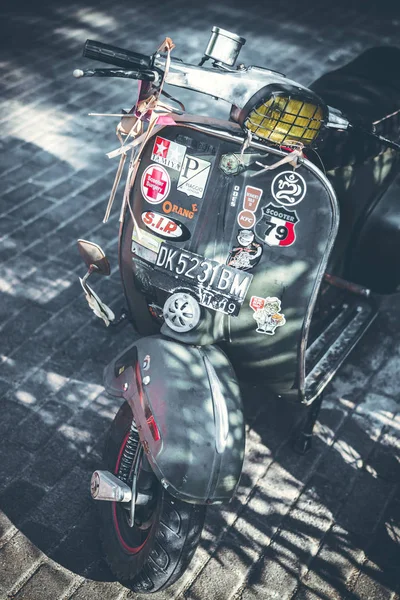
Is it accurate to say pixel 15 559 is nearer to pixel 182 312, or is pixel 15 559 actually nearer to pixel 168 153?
pixel 182 312

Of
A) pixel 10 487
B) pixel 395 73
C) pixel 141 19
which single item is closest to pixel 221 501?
pixel 10 487

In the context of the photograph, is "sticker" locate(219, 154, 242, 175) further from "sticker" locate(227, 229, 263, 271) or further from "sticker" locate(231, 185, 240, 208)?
"sticker" locate(227, 229, 263, 271)

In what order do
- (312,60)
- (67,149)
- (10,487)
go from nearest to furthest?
(10,487) < (67,149) < (312,60)

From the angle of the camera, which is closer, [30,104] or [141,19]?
[30,104]

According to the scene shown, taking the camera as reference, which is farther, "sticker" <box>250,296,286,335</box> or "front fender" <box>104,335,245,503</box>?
"sticker" <box>250,296,286,335</box>

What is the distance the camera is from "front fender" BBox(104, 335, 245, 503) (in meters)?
2.77

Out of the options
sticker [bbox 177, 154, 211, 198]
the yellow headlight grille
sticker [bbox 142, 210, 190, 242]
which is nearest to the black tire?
sticker [bbox 142, 210, 190, 242]

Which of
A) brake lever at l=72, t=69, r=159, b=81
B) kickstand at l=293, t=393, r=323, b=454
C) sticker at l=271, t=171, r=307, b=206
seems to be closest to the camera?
brake lever at l=72, t=69, r=159, b=81

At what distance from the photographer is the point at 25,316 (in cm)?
459

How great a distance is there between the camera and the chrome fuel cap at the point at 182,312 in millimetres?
3113

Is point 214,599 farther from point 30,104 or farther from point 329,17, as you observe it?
point 329,17

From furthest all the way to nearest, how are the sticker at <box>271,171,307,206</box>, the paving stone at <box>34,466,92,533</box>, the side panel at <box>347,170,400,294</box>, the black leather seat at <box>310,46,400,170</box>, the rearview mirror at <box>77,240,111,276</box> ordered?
the side panel at <box>347,170,400,294</box> < the black leather seat at <box>310,46,400,170</box> < the paving stone at <box>34,466,92,533</box> < the rearview mirror at <box>77,240,111,276</box> < the sticker at <box>271,171,307,206</box>

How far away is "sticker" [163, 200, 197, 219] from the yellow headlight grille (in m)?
0.47

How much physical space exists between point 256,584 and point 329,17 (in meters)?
7.64
